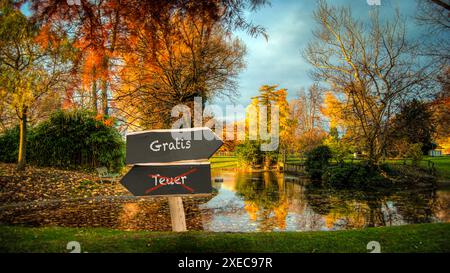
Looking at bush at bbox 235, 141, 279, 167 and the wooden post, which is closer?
the wooden post

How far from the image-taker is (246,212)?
408 inches

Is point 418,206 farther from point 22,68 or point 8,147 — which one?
point 8,147

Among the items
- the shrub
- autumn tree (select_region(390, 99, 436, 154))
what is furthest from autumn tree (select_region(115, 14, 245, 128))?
the shrub

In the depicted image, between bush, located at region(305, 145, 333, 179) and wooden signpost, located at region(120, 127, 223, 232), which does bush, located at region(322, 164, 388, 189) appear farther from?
wooden signpost, located at region(120, 127, 223, 232)

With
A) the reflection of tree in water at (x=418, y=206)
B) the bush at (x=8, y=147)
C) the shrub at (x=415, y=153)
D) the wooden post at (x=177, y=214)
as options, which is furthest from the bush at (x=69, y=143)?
the shrub at (x=415, y=153)

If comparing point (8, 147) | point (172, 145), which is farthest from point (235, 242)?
point (8, 147)

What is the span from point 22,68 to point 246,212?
1060 cm

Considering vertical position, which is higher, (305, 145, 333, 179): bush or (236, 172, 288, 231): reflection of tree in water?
(305, 145, 333, 179): bush

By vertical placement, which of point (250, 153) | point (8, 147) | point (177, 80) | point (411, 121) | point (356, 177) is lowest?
point (356, 177)

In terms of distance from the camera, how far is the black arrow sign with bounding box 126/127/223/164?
4789 mm

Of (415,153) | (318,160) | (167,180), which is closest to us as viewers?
(167,180)

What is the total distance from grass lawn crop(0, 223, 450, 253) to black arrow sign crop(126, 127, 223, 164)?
121cm
